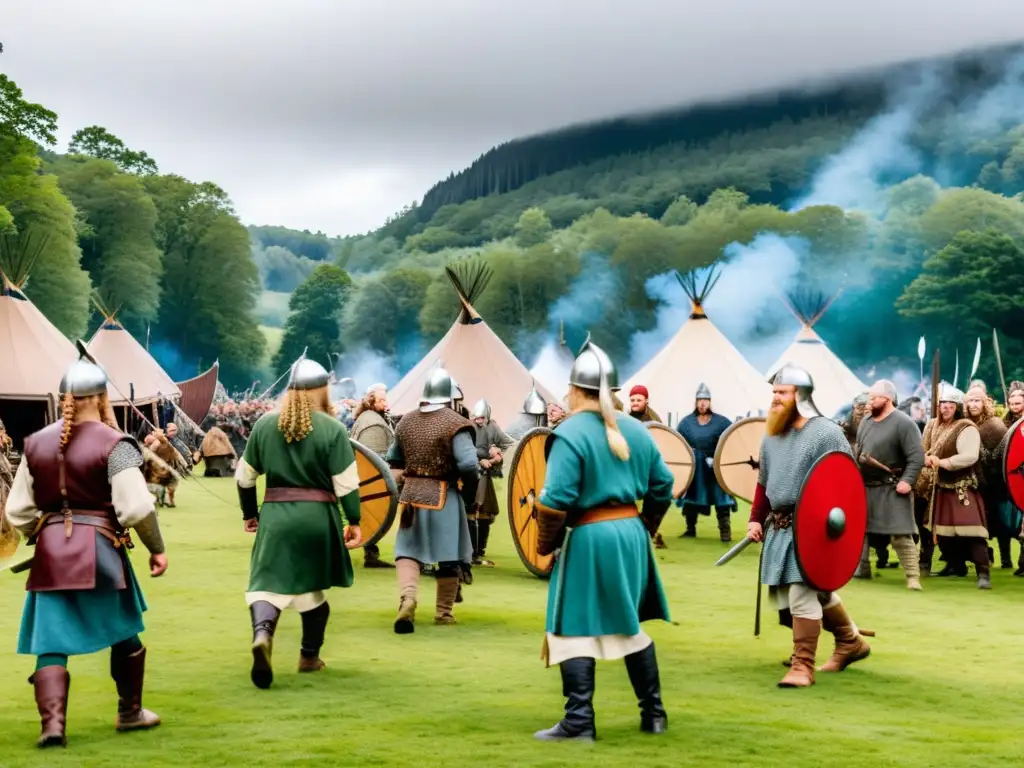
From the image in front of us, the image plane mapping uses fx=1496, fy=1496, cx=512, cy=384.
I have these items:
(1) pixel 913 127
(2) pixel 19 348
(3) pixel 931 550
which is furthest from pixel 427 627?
(1) pixel 913 127

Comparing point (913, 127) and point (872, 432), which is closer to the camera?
point (872, 432)

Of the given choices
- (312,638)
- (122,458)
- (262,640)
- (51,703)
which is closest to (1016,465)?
(312,638)

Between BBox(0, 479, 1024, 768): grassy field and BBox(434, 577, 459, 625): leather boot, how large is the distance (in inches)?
4.4

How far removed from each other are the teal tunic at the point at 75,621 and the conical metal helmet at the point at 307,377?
4.86 ft

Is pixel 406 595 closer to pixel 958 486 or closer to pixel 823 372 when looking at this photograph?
pixel 958 486

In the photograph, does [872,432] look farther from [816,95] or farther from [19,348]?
[816,95]

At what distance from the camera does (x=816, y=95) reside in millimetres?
105500

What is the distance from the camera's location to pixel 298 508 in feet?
21.9

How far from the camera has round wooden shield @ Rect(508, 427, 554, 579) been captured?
32.0 ft

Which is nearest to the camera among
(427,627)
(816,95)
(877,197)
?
(427,627)

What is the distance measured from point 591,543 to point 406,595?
10.00 feet

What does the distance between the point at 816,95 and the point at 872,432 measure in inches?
3908

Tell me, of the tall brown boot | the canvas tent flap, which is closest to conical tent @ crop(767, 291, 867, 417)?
the canvas tent flap

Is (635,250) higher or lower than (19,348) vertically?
higher
